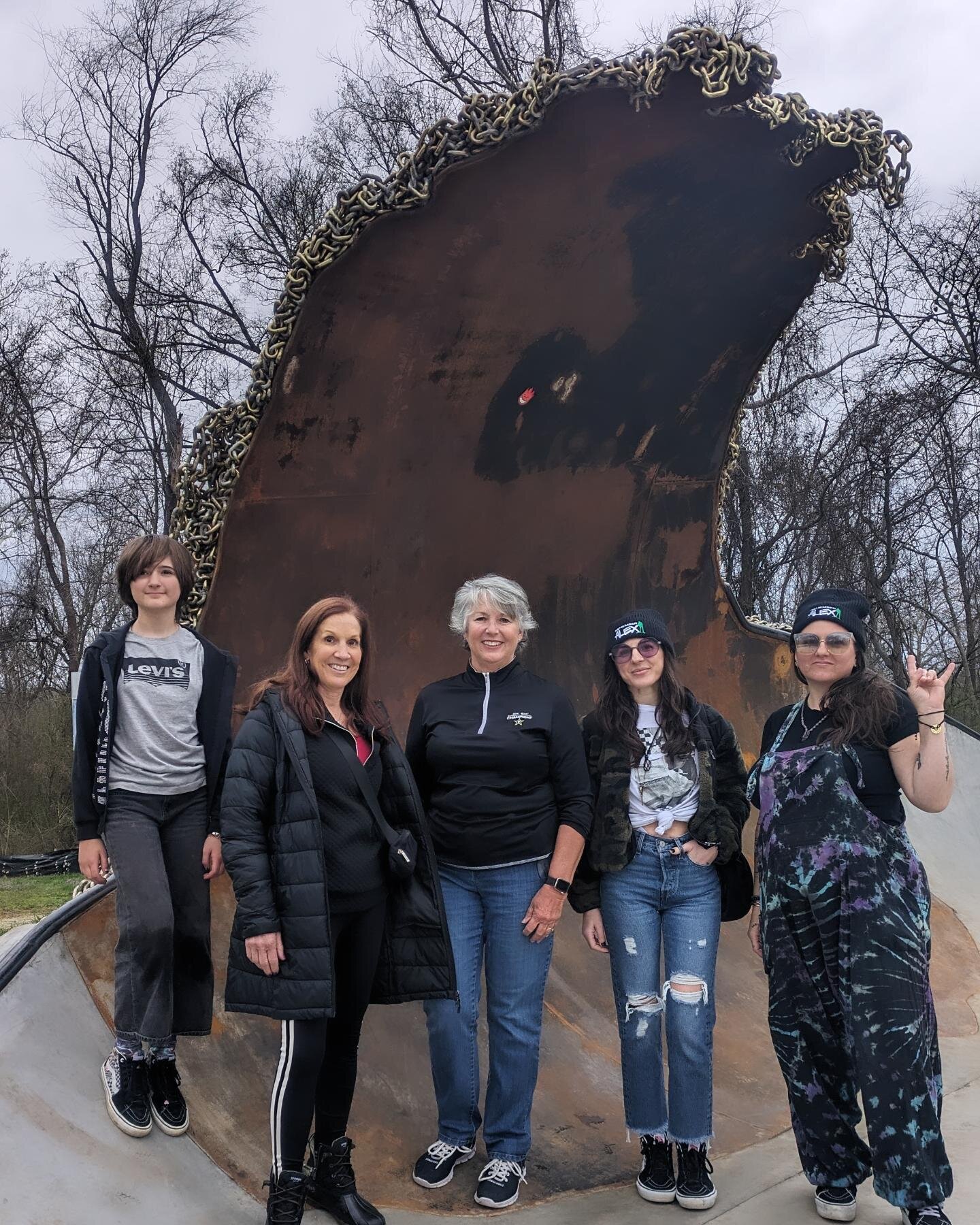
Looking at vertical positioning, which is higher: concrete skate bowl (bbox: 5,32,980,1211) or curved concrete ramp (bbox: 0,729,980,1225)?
concrete skate bowl (bbox: 5,32,980,1211)

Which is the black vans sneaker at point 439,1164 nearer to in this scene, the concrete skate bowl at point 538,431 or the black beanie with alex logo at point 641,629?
the concrete skate bowl at point 538,431

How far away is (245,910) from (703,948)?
3.91ft

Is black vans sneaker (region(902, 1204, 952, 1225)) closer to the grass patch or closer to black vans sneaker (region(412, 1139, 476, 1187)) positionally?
black vans sneaker (region(412, 1139, 476, 1187))

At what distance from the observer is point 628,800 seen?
114 inches

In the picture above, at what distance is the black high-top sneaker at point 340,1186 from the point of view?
2.57 m

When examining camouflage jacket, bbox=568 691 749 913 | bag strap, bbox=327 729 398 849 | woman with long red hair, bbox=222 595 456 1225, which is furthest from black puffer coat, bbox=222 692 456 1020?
camouflage jacket, bbox=568 691 749 913

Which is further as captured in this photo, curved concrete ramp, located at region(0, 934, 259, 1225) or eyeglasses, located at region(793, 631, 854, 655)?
eyeglasses, located at region(793, 631, 854, 655)

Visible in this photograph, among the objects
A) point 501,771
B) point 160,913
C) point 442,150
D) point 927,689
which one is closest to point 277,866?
point 160,913

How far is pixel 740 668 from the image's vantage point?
19.6ft

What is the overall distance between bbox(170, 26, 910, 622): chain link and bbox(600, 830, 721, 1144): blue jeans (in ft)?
5.45

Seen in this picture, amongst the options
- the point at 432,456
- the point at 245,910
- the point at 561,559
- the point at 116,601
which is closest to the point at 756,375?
the point at 561,559

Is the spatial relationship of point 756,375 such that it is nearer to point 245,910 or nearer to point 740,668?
point 740,668

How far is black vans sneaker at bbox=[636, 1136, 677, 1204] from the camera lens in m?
2.83

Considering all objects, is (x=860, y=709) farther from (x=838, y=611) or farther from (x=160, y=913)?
(x=160, y=913)
